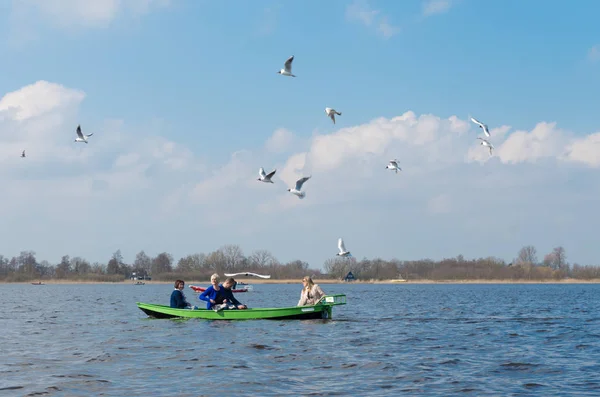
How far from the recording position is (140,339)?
24328 millimetres

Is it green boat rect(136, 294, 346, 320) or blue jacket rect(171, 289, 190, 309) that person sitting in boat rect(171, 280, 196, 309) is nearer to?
blue jacket rect(171, 289, 190, 309)

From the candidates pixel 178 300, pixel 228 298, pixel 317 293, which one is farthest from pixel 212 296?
pixel 317 293

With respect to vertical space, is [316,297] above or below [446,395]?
above

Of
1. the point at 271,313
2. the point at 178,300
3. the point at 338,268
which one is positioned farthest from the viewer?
the point at 338,268

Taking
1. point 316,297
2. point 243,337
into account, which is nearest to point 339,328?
point 316,297

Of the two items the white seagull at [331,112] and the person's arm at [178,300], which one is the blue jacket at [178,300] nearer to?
the person's arm at [178,300]

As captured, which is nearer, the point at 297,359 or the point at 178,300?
the point at 297,359

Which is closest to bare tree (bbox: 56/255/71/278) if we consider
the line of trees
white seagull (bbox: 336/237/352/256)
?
the line of trees

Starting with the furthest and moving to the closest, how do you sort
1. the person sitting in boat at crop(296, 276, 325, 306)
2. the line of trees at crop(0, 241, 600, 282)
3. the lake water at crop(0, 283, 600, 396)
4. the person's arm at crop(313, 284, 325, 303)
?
the line of trees at crop(0, 241, 600, 282), the person's arm at crop(313, 284, 325, 303), the person sitting in boat at crop(296, 276, 325, 306), the lake water at crop(0, 283, 600, 396)

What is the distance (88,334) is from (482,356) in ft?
49.4

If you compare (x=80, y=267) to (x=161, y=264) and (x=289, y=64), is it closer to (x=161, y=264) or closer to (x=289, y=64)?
(x=161, y=264)

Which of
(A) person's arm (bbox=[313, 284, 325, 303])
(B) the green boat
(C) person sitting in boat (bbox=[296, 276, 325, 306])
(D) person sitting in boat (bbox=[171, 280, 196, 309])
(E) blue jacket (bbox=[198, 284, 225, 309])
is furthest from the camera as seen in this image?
(D) person sitting in boat (bbox=[171, 280, 196, 309])

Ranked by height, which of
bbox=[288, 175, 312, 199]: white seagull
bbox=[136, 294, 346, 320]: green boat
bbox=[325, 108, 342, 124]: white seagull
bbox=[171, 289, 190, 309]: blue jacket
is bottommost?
bbox=[136, 294, 346, 320]: green boat

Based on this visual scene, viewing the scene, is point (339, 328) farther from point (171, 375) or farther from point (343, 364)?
point (171, 375)
